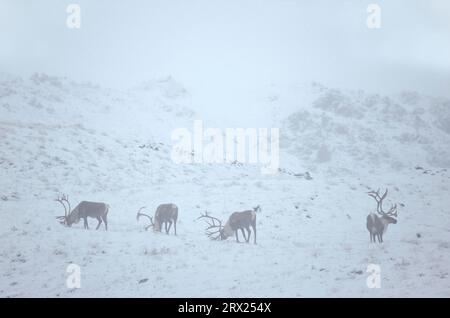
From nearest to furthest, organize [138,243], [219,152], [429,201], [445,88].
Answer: [138,243] < [429,201] < [219,152] < [445,88]

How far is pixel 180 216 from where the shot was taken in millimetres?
19188

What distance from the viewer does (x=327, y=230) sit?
18125 mm

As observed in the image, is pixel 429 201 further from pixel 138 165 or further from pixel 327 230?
pixel 138 165

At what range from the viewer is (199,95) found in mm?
71875

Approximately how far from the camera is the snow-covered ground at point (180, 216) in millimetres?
11105

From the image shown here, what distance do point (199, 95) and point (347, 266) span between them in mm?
62539

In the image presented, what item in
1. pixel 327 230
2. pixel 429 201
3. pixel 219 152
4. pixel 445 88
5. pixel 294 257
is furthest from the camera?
pixel 445 88

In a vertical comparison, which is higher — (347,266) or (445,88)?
(445,88)

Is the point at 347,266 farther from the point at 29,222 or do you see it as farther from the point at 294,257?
the point at 29,222

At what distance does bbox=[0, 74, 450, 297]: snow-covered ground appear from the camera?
1111 centimetres
